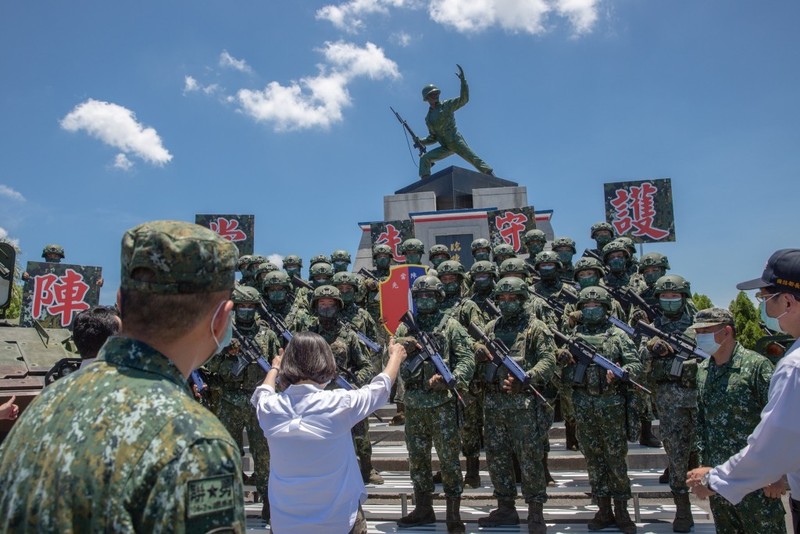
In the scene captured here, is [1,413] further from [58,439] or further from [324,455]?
[58,439]

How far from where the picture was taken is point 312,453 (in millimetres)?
3289

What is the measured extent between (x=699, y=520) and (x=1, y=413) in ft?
21.1

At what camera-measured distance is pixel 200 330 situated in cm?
149

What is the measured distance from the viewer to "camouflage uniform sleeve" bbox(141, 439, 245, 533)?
1168 millimetres

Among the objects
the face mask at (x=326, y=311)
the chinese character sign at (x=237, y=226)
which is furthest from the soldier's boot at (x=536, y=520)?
the chinese character sign at (x=237, y=226)

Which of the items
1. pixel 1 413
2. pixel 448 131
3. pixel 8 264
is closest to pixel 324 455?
pixel 1 413

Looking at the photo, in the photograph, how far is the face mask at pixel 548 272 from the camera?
33.3 feet

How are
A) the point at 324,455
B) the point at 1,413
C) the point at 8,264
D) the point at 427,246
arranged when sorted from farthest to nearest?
1. the point at 427,246
2. the point at 8,264
3. the point at 1,413
4. the point at 324,455

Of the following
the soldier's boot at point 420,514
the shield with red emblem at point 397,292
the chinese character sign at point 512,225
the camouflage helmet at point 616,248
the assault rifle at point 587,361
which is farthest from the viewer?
the chinese character sign at point 512,225

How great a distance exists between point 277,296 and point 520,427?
4.68 m

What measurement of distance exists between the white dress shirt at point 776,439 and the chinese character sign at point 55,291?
1036 cm

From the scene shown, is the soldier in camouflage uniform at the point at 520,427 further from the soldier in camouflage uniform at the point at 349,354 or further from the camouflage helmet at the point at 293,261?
the camouflage helmet at the point at 293,261

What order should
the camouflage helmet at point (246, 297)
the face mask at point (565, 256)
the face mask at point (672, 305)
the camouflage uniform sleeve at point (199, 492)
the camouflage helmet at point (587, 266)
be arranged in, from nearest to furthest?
the camouflage uniform sleeve at point (199, 492) < the face mask at point (672, 305) < the camouflage helmet at point (246, 297) < the camouflage helmet at point (587, 266) < the face mask at point (565, 256)

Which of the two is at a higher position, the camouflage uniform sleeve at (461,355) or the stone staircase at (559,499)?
the camouflage uniform sleeve at (461,355)
